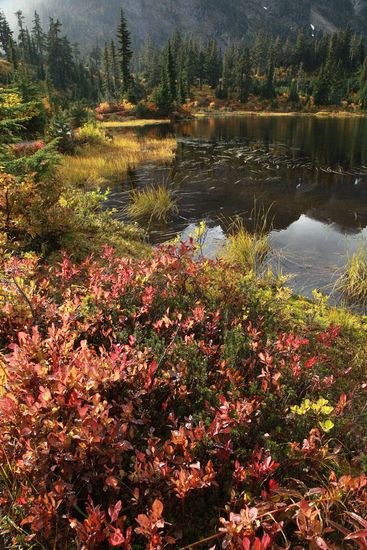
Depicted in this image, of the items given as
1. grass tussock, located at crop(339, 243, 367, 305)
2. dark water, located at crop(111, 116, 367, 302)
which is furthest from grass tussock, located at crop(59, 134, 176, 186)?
grass tussock, located at crop(339, 243, 367, 305)

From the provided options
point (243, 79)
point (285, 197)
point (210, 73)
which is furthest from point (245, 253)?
point (210, 73)

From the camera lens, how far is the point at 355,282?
258 inches

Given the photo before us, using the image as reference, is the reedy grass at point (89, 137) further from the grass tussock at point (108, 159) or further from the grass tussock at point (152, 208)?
the grass tussock at point (152, 208)

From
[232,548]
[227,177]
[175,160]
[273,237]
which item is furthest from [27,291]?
[175,160]

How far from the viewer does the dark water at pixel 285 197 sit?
848cm

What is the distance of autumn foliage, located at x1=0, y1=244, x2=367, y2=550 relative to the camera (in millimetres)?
1736

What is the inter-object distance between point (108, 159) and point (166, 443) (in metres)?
18.0

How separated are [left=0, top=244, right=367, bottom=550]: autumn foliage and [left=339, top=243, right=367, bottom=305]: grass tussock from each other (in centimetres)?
349

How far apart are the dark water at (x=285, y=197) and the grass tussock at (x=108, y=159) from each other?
38.8 inches

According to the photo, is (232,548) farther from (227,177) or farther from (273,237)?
(227,177)

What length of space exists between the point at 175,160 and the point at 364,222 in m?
12.3

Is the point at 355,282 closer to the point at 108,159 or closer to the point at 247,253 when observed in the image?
the point at 247,253

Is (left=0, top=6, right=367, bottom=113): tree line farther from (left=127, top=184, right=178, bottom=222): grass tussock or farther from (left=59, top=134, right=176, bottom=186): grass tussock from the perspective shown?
(left=127, top=184, right=178, bottom=222): grass tussock

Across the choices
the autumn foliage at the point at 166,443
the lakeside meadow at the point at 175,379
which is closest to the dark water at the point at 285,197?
the lakeside meadow at the point at 175,379
